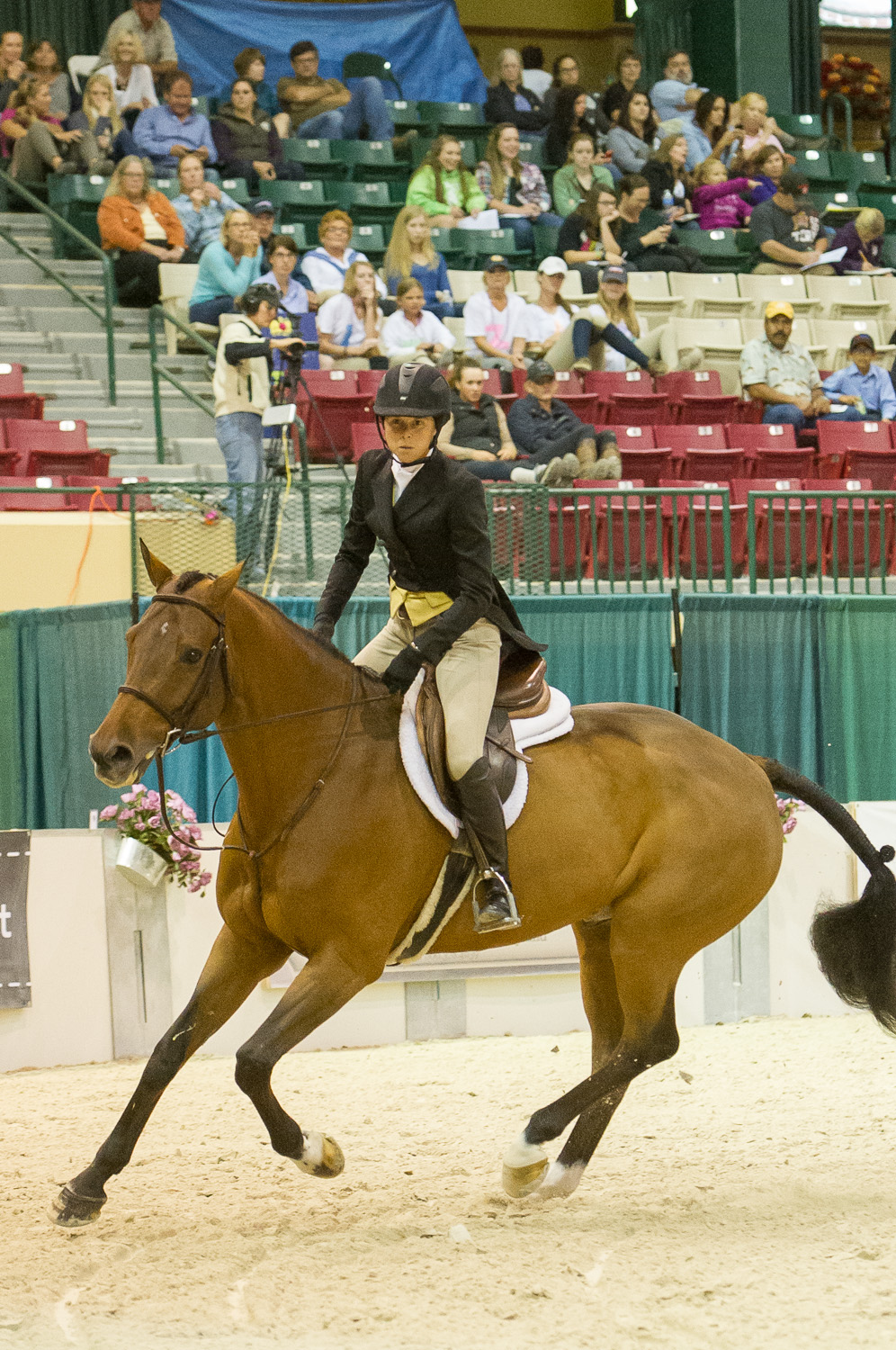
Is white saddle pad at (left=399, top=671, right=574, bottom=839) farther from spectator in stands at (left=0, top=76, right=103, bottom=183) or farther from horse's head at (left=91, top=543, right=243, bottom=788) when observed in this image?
spectator in stands at (left=0, top=76, right=103, bottom=183)

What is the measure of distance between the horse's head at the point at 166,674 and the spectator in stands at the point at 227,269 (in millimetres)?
7985

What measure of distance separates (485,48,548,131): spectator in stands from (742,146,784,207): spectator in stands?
2535 mm

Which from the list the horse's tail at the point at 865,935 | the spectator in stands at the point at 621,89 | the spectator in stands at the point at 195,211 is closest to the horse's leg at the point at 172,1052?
the horse's tail at the point at 865,935

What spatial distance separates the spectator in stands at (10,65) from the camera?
15172 millimetres

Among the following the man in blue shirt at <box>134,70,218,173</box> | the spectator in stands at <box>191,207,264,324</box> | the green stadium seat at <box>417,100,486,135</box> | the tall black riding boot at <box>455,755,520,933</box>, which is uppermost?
the green stadium seat at <box>417,100,486,135</box>

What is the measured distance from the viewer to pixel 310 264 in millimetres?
13945

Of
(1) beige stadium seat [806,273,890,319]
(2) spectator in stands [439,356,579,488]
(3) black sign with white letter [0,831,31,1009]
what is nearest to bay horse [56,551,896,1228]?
(3) black sign with white letter [0,831,31,1009]

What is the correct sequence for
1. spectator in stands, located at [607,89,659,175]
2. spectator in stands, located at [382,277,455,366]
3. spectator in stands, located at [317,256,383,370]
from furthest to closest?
spectator in stands, located at [607,89,659,175], spectator in stands, located at [317,256,383,370], spectator in stands, located at [382,277,455,366]

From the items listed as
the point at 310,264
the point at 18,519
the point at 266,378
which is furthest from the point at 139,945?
the point at 310,264

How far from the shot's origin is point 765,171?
1855cm

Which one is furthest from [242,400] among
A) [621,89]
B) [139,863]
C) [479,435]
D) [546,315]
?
[621,89]

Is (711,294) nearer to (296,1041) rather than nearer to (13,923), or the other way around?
(13,923)

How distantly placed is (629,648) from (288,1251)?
17.7 ft

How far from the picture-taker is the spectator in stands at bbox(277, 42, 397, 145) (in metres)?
17.5
